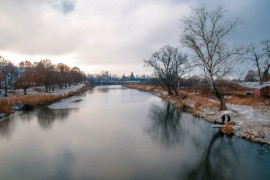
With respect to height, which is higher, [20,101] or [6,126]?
[20,101]

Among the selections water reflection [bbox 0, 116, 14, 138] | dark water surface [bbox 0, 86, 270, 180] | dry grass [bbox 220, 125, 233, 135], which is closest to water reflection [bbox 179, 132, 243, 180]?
dark water surface [bbox 0, 86, 270, 180]

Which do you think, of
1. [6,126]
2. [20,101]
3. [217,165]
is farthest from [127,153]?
[20,101]

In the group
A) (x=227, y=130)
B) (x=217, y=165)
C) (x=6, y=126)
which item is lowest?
(x=217, y=165)

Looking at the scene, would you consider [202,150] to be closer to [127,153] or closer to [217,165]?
[217,165]

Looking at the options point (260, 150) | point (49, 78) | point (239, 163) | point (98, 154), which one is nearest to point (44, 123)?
point (98, 154)

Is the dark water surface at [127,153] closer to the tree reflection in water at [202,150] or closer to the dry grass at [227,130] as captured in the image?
the tree reflection in water at [202,150]

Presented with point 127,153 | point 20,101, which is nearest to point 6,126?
point 20,101

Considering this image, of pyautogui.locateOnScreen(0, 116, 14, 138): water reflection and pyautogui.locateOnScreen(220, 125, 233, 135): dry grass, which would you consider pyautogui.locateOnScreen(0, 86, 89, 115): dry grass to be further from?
pyautogui.locateOnScreen(220, 125, 233, 135): dry grass

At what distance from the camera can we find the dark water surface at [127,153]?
21.8 ft

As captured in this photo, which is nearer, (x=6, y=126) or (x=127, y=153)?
→ (x=127, y=153)

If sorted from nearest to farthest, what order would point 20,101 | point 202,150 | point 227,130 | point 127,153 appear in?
point 127,153, point 202,150, point 227,130, point 20,101

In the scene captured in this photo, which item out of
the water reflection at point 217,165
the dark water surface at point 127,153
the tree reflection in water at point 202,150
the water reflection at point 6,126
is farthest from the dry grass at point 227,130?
the water reflection at point 6,126

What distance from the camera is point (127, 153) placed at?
845cm

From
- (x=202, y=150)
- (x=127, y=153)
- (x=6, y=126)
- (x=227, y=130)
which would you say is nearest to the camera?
(x=127, y=153)
